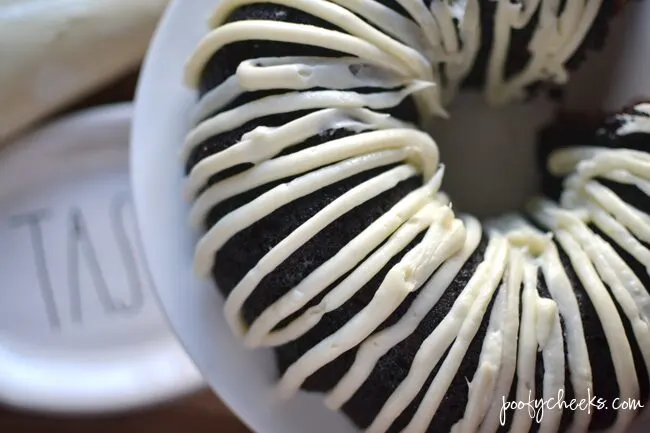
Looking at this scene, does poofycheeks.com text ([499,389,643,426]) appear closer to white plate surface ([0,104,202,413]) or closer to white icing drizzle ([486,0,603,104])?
white icing drizzle ([486,0,603,104])

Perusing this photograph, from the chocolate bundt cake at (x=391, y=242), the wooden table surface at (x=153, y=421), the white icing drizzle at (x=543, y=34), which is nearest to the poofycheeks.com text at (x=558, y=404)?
the chocolate bundt cake at (x=391, y=242)

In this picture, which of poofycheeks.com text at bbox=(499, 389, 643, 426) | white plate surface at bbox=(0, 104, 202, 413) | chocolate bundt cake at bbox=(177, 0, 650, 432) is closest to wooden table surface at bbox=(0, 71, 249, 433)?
white plate surface at bbox=(0, 104, 202, 413)

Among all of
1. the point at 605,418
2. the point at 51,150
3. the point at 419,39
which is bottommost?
the point at 605,418

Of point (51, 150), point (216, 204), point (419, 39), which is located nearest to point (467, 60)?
point (419, 39)

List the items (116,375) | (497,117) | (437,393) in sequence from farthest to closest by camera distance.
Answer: (116,375) → (497,117) → (437,393)

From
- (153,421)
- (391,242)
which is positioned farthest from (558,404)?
(153,421)

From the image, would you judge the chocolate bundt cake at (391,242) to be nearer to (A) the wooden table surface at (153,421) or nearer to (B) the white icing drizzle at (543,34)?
(B) the white icing drizzle at (543,34)

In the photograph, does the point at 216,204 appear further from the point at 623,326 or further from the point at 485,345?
the point at 623,326
